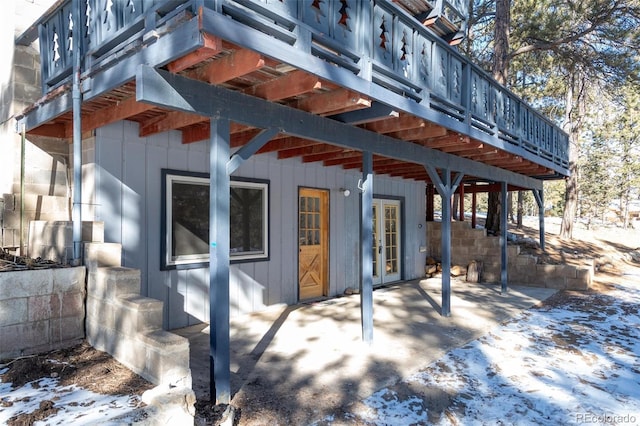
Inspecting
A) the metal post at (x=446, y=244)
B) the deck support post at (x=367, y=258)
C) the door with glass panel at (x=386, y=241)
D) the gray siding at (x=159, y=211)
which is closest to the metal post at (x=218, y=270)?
the deck support post at (x=367, y=258)

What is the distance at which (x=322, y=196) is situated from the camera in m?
6.71

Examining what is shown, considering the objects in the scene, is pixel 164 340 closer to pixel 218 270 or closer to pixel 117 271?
pixel 218 270

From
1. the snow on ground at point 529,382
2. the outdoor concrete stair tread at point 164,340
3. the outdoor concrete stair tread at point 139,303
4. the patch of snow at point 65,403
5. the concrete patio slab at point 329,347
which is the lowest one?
the snow on ground at point 529,382

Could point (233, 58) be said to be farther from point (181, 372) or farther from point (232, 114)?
point (181, 372)

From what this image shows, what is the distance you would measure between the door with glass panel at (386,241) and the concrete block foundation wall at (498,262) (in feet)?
4.87

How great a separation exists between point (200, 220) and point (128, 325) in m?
2.24

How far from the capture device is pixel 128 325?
2.81 metres

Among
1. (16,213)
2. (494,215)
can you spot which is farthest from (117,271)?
(494,215)

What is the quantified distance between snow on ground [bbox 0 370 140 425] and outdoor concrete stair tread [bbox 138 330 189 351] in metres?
0.31

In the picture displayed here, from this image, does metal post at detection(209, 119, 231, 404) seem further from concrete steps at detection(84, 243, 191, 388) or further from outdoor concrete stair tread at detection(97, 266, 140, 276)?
outdoor concrete stair tread at detection(97, 266, 140, 276)

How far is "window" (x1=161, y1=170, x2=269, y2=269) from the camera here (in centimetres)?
462

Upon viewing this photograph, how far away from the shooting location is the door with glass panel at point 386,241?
7.80 metres

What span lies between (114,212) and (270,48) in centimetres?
274

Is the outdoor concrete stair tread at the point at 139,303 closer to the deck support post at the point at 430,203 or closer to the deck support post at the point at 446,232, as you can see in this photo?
the deck support post at the point at 446,232
